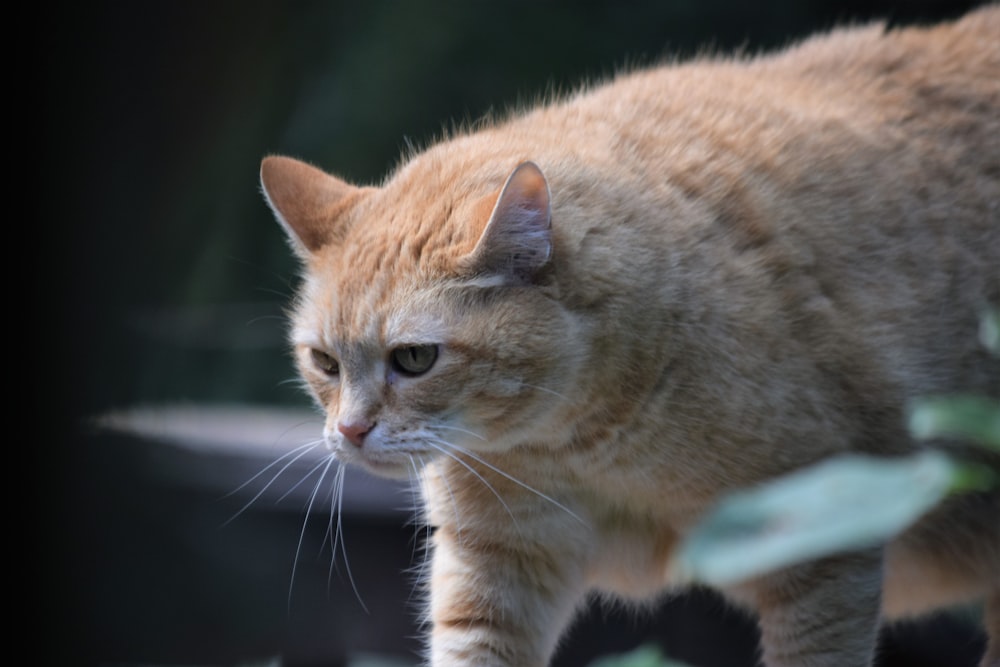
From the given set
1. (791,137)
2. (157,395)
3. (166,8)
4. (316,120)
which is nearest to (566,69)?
(316,120)

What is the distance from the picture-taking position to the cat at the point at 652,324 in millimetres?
2199

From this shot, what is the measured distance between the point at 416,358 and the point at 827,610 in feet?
3.37

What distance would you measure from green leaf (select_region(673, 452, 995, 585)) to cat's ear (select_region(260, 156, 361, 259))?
1.84 meters

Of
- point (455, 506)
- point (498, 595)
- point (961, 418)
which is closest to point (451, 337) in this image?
point (455, 506)

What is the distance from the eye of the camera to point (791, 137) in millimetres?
2633

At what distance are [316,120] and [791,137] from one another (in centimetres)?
339

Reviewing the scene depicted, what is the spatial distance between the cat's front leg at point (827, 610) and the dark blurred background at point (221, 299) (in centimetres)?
93

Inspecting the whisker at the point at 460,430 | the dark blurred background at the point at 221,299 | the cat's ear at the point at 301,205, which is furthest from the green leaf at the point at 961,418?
the cat's ear at the point at 301,205

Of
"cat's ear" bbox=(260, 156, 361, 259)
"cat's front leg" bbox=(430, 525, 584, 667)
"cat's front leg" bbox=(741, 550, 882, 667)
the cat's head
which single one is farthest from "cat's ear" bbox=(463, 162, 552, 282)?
"cat's front leg" bbox=(741, 550, 882, 667)

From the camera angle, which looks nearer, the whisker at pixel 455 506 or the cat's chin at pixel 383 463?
the cat's chin at pixel 383 463

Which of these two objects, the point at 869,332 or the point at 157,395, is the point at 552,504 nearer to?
the point at 869,332

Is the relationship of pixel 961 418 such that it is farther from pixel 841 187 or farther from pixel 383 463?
pixel 841 187

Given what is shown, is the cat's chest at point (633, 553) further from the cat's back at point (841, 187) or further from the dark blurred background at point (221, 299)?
the dark blurred background at point (221, 299)

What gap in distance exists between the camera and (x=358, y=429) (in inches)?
85.9
